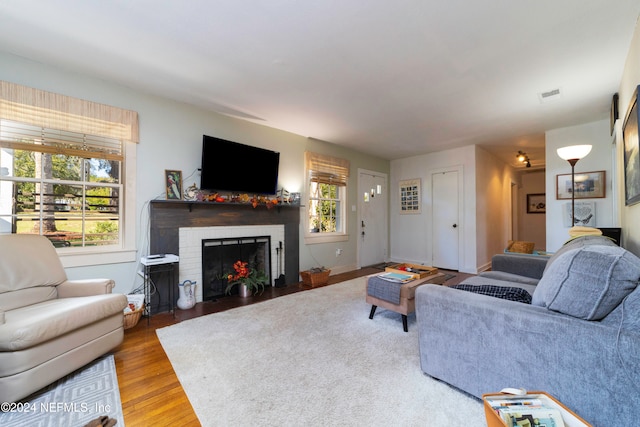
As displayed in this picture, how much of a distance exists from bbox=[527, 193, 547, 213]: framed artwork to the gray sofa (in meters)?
8.00

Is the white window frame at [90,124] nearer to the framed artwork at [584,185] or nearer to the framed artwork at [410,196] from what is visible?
the framed artwork at [410,196]

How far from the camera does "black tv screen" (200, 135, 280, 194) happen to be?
132 inches

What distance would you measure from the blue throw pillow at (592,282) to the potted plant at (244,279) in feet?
10.1

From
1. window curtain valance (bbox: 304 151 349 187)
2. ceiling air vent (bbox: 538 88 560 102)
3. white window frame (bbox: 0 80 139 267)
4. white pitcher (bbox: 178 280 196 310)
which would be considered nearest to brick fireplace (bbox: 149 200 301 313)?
white pitcher (bbox: 178 280 196 310)

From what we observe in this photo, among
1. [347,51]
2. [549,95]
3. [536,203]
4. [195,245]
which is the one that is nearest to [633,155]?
[549,95]

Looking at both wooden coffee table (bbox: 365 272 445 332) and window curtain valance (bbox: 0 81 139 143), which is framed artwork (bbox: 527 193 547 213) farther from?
window curtain valance (bbox: 0 81 139 143)

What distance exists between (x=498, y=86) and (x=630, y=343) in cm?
261

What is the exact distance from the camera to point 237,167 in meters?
3.62

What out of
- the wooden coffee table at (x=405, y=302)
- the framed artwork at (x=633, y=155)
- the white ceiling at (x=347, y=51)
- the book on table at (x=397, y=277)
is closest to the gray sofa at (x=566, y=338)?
the wooden coffee table at (x=405, y=302)

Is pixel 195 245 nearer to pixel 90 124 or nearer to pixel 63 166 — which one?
pixel 63 166

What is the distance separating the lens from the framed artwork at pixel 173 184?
3094 millimetres

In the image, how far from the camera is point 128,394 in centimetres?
160

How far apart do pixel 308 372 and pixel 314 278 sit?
2.24m

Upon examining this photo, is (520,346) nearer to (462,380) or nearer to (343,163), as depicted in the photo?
(462,380)
